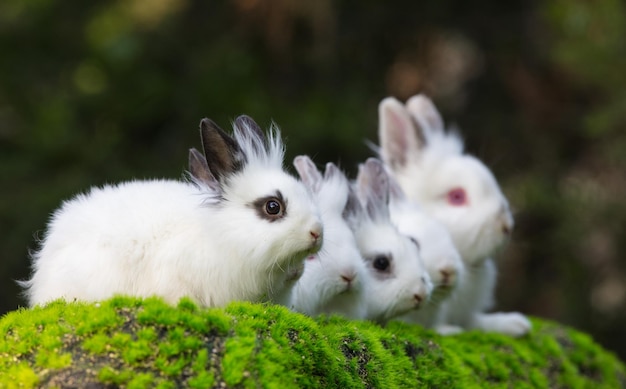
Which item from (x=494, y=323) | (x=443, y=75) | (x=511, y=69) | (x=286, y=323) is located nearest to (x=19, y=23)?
(x=443, y=75)

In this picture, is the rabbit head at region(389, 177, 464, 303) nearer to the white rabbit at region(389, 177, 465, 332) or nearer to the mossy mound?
the white rabbit at region(389, 177, 465, 332)

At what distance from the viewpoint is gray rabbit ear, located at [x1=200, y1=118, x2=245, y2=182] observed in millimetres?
4316

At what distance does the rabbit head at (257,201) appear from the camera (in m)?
4.25

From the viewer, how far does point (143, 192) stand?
4559 millimetres

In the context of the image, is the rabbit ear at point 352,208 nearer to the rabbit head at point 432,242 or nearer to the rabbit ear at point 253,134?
the rabbit head at point 432,242

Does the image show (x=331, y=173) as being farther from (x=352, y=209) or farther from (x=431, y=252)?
(x=431, y=252)

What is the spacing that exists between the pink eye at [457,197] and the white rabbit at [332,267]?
157 centimetres

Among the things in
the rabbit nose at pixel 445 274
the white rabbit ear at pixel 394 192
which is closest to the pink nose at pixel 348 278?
the rabbit nose at pixel 445 274

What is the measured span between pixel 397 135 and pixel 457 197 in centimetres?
73

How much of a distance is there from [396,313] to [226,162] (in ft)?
5.60

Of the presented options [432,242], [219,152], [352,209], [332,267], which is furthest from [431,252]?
[219,152]

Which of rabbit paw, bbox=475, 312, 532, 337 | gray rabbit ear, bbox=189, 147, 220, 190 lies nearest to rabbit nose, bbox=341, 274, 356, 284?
gray rabbit ear, bbox=189, 147, 220, 190

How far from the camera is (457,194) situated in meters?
6.86

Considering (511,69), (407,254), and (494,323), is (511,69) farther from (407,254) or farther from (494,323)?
(407,254)
